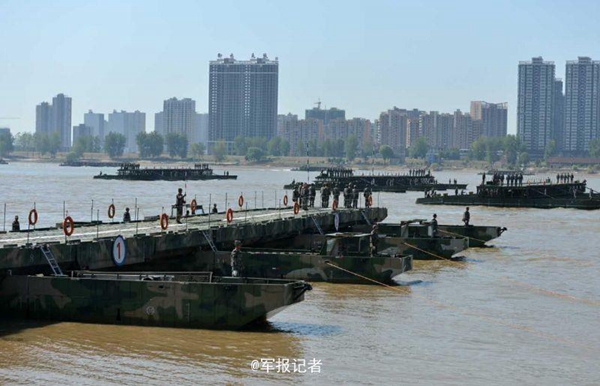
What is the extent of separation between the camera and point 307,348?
1102 inches

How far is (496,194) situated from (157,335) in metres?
85.8

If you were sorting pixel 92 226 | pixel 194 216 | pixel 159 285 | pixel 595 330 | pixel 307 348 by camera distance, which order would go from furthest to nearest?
pixel 194 216, pixel 92 226, pixel 595 330, pixel 159 285, pixel 307 348

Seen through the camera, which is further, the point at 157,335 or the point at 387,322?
the point at 387,322

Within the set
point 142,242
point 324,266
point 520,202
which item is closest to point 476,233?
point 324,266

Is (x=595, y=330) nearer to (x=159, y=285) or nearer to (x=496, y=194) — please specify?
(x=159, y=285)

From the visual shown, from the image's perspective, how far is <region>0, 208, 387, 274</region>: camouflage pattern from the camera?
104 feet

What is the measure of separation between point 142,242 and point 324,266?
726 centimetres

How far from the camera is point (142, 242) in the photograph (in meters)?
36.5

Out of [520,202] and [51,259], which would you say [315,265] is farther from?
[520,202]

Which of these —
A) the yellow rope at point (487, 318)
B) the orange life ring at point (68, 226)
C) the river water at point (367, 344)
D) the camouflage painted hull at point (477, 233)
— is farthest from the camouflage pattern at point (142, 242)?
the camouflage painted hull at point (477, 233)

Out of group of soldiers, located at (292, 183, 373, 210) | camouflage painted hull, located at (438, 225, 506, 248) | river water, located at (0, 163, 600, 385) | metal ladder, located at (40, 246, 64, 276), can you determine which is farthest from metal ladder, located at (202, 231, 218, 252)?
camouflage painted hull, located at (438, 225, 506, 248)

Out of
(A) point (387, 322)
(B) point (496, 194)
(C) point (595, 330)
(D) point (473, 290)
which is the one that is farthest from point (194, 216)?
(B) point (496, 194)

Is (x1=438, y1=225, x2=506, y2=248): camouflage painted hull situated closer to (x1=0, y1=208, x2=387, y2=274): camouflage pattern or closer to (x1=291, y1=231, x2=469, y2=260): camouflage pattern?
(x1=291, y1=231, x2=469, y2=260): camouflage pattern

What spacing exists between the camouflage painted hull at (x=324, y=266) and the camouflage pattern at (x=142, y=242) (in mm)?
1926
